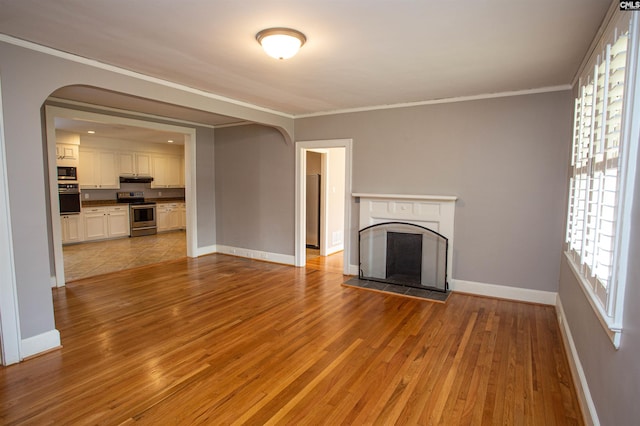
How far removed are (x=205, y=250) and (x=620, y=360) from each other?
636cm

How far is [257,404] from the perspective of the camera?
2279 millimetres

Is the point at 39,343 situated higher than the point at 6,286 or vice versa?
the point at 6,286

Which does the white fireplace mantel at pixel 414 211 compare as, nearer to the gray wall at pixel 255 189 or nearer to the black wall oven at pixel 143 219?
the gray wall at pixel 255 189

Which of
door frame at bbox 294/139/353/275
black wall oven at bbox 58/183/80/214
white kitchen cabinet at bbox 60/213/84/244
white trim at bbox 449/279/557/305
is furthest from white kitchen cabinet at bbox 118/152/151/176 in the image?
white trim at bbox 449/279/557/305

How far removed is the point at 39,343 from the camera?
2895mm

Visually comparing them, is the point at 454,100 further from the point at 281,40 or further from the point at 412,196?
the point at 281,40

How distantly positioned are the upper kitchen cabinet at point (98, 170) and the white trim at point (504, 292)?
326 inches

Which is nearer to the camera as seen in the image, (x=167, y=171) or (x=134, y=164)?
(x=134, y=164)

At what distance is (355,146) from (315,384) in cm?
356

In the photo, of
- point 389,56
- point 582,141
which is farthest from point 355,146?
point 582,141

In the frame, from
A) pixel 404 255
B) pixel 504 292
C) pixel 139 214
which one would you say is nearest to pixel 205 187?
pixel 139 214

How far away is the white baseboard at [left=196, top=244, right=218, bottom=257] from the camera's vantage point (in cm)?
666

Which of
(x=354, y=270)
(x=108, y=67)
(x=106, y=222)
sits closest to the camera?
(x=108, y=67)

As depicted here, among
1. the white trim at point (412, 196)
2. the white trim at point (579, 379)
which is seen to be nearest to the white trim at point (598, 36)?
the white trim at point (412, 196)
